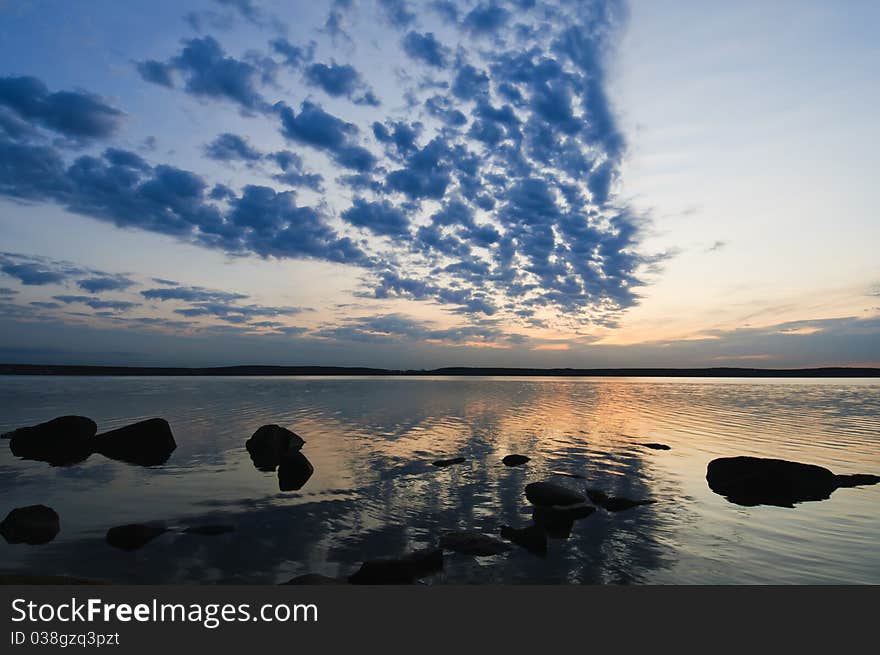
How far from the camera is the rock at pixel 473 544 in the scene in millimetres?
10781

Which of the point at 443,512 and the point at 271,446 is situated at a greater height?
the point at 271,446

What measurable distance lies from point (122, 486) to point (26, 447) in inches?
474

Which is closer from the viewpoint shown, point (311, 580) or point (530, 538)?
point (311, 580)

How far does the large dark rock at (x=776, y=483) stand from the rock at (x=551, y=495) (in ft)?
19.5

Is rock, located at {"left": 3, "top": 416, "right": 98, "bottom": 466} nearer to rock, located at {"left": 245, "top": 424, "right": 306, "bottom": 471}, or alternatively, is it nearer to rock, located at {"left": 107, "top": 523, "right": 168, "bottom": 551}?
rock, located at {"left": 245, "top": 424, "right": 306, "bottom": 471}

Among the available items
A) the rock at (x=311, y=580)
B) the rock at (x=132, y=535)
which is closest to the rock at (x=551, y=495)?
the rock at (x=311, y=580)

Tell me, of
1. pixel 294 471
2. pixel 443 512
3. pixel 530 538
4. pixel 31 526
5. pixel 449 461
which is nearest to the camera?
pixel 530 538

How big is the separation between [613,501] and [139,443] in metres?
24.1

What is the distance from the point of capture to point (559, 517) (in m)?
13.0

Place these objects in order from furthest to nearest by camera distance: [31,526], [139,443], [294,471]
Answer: [139,443]
[294,471]
[31,526]

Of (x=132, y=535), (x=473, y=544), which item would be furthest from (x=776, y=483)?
(x=132, y=535)

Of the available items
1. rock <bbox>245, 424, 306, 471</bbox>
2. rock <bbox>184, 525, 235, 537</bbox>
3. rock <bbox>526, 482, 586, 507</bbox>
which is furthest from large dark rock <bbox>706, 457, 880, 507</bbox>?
rock <bbox>245, 424, 306, 471</bbox>

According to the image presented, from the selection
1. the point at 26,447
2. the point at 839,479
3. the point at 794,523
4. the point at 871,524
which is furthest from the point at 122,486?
the point at 839,479

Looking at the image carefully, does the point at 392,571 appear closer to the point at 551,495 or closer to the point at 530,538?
the point at 530,538
